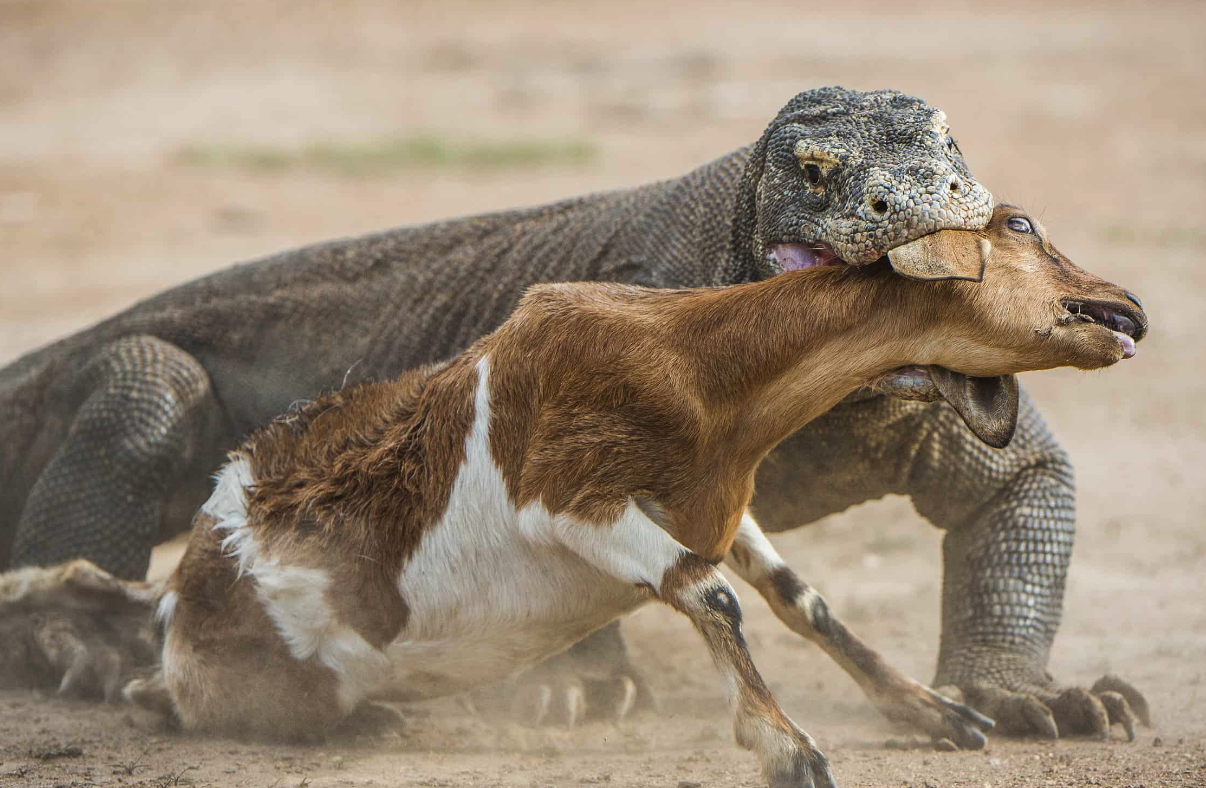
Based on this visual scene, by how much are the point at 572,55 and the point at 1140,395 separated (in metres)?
14.1

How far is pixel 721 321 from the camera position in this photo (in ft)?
12.4

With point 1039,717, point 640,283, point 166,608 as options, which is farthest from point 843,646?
point 166,608

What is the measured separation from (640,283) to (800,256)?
125cm

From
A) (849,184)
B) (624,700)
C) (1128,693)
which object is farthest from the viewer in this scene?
(624,700)

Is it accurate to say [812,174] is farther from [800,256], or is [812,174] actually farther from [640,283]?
[640,283]

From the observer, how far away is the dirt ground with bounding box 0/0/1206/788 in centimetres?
471

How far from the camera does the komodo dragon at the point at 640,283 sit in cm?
436

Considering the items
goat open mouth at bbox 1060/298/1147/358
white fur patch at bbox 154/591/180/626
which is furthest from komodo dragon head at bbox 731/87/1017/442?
white fur patch at bbox 154/591/180/626

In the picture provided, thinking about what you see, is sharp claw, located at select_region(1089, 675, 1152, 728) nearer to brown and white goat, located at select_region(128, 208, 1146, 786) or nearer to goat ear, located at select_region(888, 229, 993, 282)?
brown and white goat, located at select_region(128, 208, 1146, 786)

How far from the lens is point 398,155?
1736 centimetres

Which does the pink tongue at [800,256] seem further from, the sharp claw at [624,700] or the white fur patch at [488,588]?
the sharp claw at [624,700]

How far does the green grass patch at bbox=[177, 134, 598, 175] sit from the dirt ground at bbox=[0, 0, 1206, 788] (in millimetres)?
59

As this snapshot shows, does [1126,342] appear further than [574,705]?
No

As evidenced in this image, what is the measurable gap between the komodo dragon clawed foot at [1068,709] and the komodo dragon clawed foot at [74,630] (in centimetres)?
305
